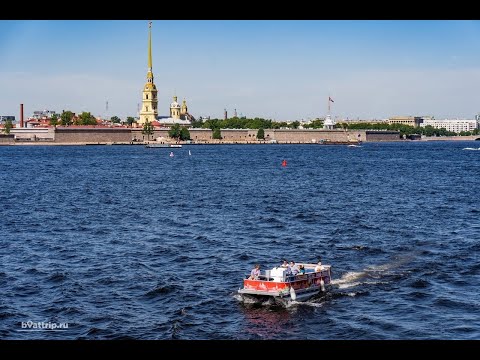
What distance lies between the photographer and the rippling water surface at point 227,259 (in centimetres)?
1490

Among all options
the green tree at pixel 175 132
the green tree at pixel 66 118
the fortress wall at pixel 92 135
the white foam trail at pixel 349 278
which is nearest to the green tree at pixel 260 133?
the green tree at pixel 175 132

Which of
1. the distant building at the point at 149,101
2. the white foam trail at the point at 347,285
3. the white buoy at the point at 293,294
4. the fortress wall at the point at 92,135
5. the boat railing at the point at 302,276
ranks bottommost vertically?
the white foam trail at the point at 347,285

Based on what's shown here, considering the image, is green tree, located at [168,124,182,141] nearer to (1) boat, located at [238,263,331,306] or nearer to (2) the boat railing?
(2) the boat railing

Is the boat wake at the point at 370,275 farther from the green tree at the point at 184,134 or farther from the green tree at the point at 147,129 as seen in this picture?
the green tree at the point at 184,134

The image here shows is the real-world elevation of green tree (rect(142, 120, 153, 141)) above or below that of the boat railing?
above

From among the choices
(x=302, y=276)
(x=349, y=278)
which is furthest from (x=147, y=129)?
(x=302, y=276)

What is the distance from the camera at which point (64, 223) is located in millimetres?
30734

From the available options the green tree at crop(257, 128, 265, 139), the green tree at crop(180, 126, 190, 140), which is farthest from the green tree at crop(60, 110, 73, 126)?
the green tree at crop(257, 128, 265, 139)

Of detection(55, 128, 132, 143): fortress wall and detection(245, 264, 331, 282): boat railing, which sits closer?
detection(245, 264, 331, 282): boat railing

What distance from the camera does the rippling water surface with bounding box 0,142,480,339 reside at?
1490 cm

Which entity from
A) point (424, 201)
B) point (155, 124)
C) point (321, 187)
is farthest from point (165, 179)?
point (155, 124)

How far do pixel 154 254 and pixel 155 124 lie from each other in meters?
148

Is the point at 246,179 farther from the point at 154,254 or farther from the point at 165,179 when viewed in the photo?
the point at 154,254
